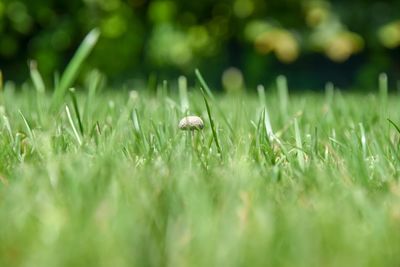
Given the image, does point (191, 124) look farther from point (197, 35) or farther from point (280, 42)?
point (197, 35)

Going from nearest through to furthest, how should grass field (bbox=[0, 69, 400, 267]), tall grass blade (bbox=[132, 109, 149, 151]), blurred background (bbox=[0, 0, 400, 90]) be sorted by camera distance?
grass field (bbox=[0, 69, 400, 267]) → tall grass blade (bbox=[132, 109, 149, 151]) → blurred background (bbox=[0, 0, 400, 90])

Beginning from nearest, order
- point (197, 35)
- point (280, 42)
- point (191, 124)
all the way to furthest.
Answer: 1. point (191, 124)
2. point (280, 42)
3. point (197, 35)

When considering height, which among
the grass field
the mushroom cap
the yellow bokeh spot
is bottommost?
the grass field

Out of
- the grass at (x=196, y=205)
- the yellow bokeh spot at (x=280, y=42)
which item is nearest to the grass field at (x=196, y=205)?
the grass at (x=196, y=205)

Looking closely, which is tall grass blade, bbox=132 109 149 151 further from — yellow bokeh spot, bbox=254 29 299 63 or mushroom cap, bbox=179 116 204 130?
yellow bokeh spot, bbox=254 29 299 63

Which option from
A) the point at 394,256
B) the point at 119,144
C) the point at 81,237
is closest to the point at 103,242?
the point at 81,237

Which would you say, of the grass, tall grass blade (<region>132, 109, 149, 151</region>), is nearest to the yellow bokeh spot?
tall grass blade (<region>132, 109, 149, 151</region>)

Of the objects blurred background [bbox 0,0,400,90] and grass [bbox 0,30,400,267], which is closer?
grass [bbox 0,30,400,267]

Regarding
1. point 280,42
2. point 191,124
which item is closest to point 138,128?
point 191,124
